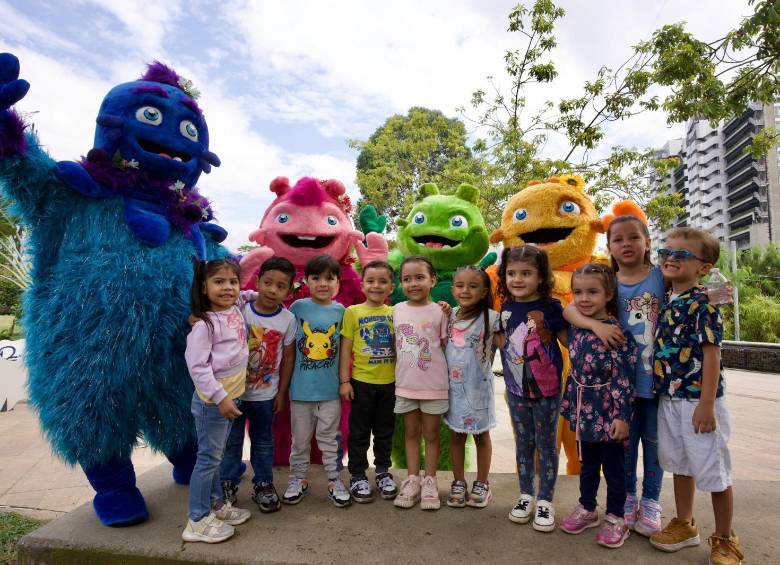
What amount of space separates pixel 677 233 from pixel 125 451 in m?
3.02

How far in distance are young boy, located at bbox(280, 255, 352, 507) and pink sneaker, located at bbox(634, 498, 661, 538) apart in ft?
5.09

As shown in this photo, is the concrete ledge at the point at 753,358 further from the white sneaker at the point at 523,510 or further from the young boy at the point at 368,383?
the young boy at the point at 368,383

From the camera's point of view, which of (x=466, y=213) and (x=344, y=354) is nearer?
(x=344, y=354)

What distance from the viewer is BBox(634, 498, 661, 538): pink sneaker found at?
2.46 m

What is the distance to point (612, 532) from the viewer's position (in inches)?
92.9

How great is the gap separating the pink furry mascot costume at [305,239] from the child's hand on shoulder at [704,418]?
7.10 ft

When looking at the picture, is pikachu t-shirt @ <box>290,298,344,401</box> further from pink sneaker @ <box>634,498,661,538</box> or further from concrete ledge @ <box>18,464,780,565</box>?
pink sneaker @ <box>634,498,661,538</box>

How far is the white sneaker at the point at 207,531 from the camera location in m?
2.36

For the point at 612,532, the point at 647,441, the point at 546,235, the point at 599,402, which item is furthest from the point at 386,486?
the point at 546,235

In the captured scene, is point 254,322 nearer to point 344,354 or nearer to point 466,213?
point 344,354

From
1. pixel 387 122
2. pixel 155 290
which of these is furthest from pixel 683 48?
pixel 387 122

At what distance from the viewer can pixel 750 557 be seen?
230cm

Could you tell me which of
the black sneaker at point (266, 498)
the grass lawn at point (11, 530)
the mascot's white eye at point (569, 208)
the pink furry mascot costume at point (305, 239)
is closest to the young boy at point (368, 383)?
the black sneaker at point (266, 498)

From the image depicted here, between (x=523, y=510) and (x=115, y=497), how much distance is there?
2161 mm
